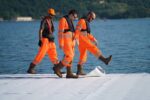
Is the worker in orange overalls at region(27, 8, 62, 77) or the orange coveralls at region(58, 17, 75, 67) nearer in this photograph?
the orange coveralls at region(58, 17, 75, 67)

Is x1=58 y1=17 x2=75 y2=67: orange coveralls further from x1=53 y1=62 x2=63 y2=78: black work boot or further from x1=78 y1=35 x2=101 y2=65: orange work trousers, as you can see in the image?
x1=78 y1=35 x2=101 y2=65: orange work trousers

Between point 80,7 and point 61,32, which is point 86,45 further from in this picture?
point 80,7

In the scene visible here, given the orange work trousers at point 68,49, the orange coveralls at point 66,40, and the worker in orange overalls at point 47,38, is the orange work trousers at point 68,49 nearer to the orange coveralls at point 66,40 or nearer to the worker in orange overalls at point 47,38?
the orange coveralls at point 66,40

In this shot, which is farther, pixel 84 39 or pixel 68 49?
pixel 84 39

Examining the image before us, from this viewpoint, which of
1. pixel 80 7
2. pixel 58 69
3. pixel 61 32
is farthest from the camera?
pixel 80 7

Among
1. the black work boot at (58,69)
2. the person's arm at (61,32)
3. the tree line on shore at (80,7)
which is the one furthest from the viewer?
the tree line on shore at (80,7)

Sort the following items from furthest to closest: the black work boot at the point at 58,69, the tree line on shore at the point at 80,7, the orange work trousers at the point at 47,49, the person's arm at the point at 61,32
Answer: the tree line on shore at the point at 80,7, the orange work trousers at the point at 47,49, the black work boot at the point at 58,69, the person's arm at the point at 61,32

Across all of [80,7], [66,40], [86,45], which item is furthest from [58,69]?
[80,7]

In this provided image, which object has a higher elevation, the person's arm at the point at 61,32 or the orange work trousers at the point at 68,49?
the person's arm at the point at 61,32

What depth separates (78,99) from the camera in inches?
406

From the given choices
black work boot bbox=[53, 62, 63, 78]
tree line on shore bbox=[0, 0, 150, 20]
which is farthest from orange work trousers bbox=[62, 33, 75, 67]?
tree line on shore bbox=[0, 0, 150, 20]

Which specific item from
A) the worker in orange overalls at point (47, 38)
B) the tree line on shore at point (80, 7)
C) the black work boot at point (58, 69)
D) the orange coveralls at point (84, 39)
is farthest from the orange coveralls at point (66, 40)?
the tree line on shore at point (80, 7)

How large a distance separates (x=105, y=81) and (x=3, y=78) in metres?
2.58

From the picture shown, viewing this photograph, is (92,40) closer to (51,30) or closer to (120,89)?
(51,30)
